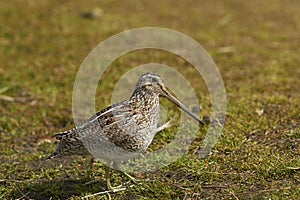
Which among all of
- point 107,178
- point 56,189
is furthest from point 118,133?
point 56,189

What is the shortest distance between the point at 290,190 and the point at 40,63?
6443mm

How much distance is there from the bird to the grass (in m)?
0.45

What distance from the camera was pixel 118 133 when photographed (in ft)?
18.8

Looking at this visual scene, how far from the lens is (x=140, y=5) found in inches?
548

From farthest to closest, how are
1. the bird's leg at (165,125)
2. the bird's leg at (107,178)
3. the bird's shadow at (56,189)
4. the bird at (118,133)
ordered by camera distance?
1. the bird's leg at (165,125)
2. the bird's shadow at (56,189)
3. the bird's leg at (107,178)
4. the bird at (118,133)

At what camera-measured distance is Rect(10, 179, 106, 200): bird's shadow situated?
6.07 metres

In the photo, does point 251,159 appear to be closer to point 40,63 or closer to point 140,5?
point 40,63

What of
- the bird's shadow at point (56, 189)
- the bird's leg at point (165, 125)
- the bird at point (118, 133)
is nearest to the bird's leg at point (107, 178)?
the bird at point (118, 133)

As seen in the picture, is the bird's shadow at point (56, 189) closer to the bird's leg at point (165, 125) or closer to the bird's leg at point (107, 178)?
the bird's leg at point (107, 178)

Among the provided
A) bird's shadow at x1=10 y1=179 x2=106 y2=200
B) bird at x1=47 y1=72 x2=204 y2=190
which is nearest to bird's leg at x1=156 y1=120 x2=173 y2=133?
bird at x1=47 y1=72 x2=204 y2=190

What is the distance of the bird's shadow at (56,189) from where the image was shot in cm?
607

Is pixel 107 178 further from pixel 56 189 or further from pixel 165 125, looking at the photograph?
pixel 165 125

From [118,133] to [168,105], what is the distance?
259cm

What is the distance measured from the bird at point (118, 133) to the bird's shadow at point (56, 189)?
1.01 ft
